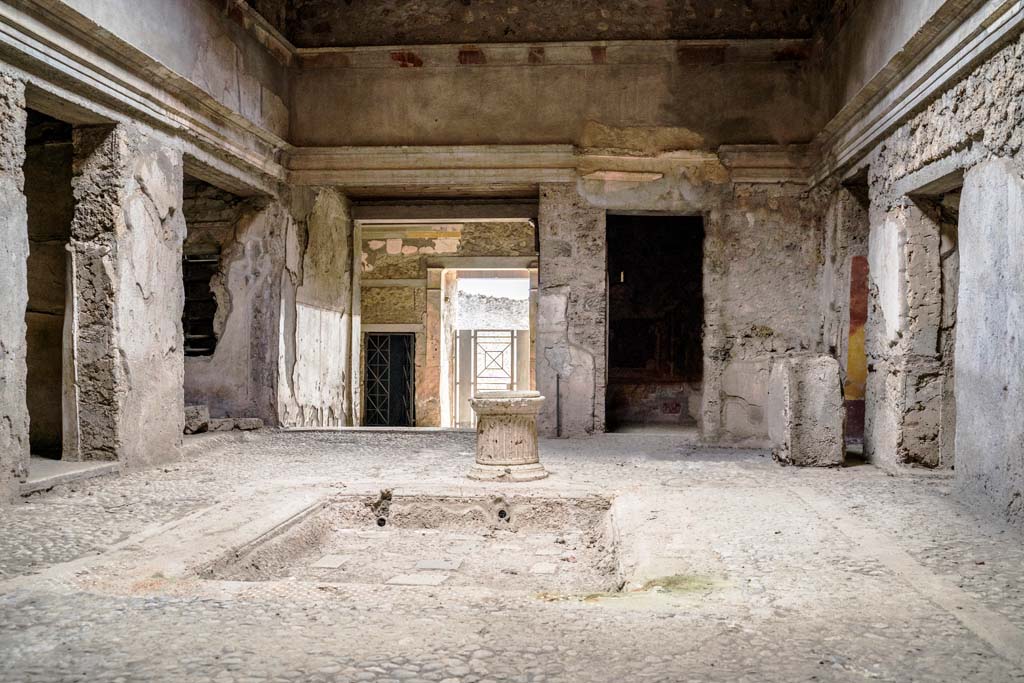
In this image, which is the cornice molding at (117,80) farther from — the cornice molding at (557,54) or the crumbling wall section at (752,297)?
the crumbling wall section at (752,297)

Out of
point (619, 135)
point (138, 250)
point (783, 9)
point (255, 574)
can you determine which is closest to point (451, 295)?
point (619, 135)

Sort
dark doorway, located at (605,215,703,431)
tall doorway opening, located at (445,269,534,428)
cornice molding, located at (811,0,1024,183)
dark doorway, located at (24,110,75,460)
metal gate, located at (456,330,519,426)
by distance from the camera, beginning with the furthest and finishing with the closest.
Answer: metal gate, located at (456,330,519,426)
tall doorway opening, located at (445,269,534,428)
dark doorway, located at (605,215,703,431)
dark doorway, located at (24,110,75,460)
cornice molding, located at (811,0,1024,183)

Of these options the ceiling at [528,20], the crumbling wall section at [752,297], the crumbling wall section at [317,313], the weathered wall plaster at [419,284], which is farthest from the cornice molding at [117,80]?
the weathered wall plaster at [419,284]

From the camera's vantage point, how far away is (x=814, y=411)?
19.5 feet

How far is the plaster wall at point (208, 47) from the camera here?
16.9 feet

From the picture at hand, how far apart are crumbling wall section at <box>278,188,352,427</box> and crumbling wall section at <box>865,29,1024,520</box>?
17.7 ft

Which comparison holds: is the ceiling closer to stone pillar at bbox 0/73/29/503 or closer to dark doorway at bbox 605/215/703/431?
dark doorway at bbox 605/215/703/431

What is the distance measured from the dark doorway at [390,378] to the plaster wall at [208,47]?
6.51 m

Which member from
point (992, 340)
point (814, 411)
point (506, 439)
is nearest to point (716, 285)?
point (814, 411)

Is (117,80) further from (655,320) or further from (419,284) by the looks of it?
(419,284)

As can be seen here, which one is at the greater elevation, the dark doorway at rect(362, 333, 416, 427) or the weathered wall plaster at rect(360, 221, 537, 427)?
the weathered wall plaster at rect(360, 221, 537, 427)

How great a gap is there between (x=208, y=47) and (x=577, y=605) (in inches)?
218

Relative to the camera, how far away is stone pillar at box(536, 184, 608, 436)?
785 centimetres

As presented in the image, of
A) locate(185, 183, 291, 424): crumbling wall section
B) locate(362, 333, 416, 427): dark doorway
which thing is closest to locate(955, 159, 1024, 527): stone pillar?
locate(185, 183, 291, 424): crumbling wall section
